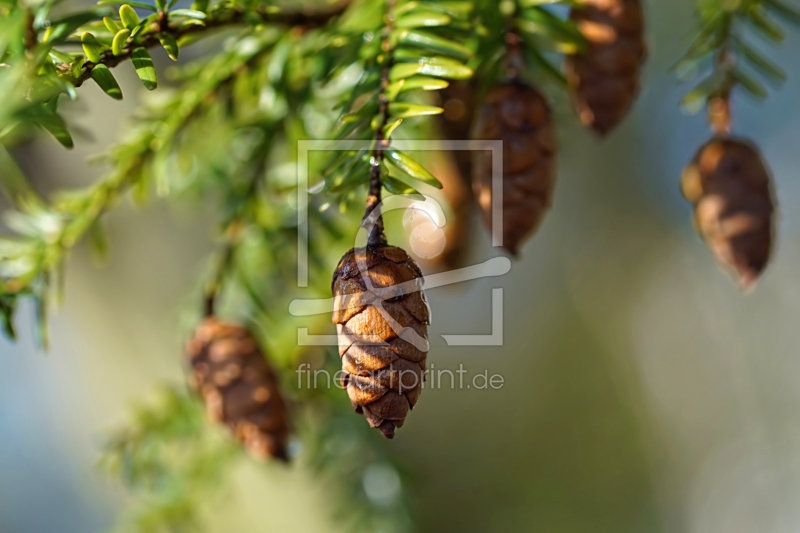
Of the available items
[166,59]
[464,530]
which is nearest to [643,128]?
[464,530]

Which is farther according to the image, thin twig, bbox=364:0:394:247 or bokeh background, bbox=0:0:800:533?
bokeh background, bbox=0:0:800:533

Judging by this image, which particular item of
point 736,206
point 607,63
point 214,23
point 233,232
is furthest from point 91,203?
point 736,206

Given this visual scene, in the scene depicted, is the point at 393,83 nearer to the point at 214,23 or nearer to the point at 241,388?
the point at 214,23

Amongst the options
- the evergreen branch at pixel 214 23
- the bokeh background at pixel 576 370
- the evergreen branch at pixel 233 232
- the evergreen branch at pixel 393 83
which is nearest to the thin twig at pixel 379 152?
the evergreen branch at pixel 393 83

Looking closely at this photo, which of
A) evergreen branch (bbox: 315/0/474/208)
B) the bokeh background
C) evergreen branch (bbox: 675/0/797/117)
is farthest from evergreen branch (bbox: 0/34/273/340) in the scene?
the bokeh background

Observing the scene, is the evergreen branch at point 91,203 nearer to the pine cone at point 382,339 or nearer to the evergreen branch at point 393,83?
the evergreen branch at point 393,83

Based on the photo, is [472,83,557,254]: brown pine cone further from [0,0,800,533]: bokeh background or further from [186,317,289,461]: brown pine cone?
[0,0,800,533]: bokeh background

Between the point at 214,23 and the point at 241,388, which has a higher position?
the point at 214,23
